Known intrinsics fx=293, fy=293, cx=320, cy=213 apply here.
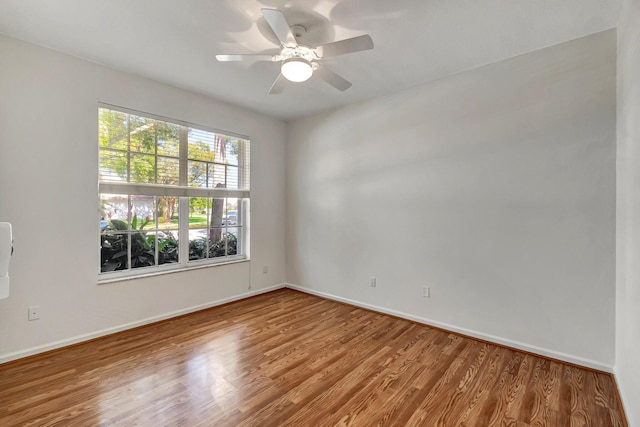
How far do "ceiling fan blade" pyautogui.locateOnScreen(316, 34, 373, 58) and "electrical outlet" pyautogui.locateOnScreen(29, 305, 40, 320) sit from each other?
3132 millimetres

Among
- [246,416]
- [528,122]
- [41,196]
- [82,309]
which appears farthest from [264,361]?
[528,122]

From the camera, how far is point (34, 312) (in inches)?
98.3

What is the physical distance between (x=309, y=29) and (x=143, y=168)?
7.39 ft

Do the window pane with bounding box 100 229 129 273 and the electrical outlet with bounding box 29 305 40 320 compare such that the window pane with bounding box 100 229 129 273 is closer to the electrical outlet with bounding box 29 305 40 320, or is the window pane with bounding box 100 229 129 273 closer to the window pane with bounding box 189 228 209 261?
the electrical outlet with bounding box 29 305 40 320

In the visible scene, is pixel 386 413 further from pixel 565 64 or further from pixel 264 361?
pixel 565 64

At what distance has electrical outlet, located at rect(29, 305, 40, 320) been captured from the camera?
2.48 m

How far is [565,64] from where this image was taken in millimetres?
2432

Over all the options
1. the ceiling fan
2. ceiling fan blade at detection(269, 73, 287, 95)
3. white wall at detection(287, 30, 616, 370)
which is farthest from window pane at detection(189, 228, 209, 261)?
the ceiling fan

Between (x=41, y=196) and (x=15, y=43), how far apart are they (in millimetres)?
1250

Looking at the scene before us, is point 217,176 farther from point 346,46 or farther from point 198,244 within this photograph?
point 346,46

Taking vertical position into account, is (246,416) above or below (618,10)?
below

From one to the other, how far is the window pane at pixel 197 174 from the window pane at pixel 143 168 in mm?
427

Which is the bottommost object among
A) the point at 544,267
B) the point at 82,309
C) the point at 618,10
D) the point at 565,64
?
the point at 82,309

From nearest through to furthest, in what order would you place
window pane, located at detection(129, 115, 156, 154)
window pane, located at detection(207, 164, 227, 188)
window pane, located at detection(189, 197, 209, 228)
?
window pane, located at detection(129, 115, 156, 154) → window pane, located at detection(189, 197, 209, 228) → window pane, located at detection(207, 164, 227, 188)
